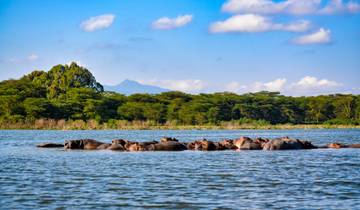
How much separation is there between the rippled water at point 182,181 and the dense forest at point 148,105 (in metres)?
73.9

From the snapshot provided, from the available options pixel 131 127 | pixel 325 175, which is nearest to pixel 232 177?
pixel 325 175

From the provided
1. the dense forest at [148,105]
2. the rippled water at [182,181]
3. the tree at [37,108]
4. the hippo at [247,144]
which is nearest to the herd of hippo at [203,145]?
the hippo at [247,144]

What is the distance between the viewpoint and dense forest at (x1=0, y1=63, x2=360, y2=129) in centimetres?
11119

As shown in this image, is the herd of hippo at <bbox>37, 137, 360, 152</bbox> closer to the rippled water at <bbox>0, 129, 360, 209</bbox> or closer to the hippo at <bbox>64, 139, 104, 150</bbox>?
the hippo at <bbox>64, 139, 104, 150</bbox>

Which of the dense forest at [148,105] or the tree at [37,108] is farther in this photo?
the dense forest at [148,105]

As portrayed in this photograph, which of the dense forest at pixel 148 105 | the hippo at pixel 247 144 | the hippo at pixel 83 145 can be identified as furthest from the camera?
the dense forest at pixel 148 105

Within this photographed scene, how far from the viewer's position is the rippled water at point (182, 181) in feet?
60.4

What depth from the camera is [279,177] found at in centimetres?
2430

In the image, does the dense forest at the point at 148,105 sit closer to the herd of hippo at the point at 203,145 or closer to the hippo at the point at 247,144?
the herd of hippo at the point at 203,145

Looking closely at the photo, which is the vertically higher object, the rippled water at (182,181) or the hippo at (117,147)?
the hippo at (117,147)

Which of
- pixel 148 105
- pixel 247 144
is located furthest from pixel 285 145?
pixel 148 105

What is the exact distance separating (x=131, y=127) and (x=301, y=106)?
165 ft

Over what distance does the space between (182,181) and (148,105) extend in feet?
331

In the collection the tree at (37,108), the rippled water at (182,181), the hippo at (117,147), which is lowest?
the rippled water at (182,181)
